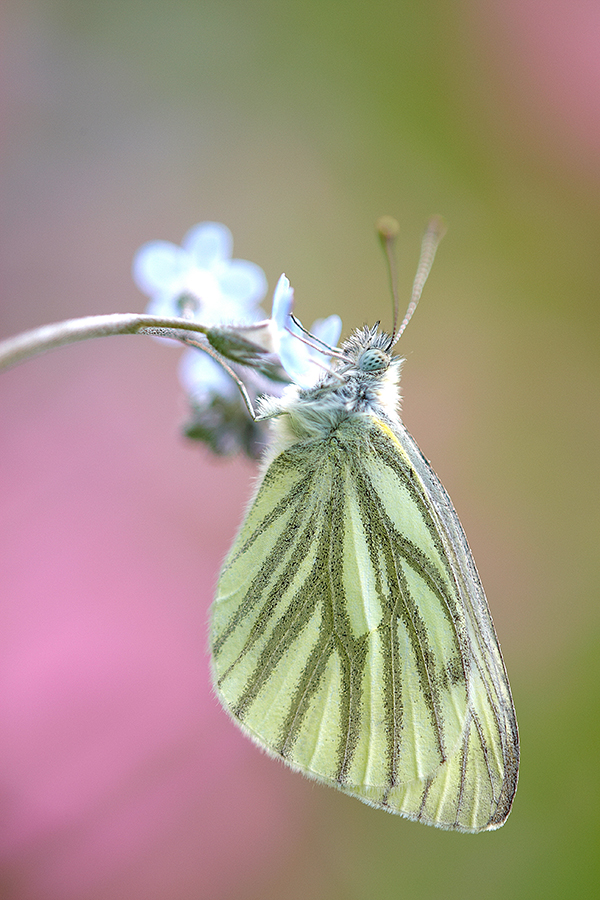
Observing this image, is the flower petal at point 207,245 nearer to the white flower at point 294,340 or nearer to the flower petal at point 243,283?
the flower petal at point 243,283

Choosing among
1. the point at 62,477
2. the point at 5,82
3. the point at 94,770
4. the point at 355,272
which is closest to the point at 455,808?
the point at 94,770

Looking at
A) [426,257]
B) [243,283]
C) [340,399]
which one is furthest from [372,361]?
[243,283]

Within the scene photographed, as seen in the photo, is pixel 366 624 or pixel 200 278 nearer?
pixel 366 624

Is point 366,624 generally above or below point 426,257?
below

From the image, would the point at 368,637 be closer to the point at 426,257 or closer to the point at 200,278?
the point at 426,257

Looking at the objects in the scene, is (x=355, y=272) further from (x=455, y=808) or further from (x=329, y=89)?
(x=455, y=808)

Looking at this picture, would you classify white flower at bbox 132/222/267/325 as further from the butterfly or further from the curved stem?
the curved stem

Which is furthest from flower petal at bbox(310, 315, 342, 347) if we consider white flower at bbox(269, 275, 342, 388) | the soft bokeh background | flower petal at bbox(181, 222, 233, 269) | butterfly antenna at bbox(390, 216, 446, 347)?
the soft bokeh background
